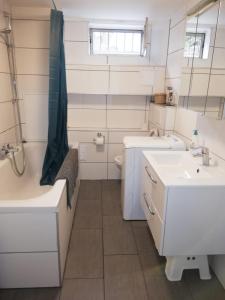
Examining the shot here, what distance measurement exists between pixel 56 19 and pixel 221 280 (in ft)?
9.09

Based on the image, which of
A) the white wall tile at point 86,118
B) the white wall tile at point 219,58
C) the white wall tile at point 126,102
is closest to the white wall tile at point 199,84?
the white wall tile at point 219,58

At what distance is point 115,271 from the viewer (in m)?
1.73

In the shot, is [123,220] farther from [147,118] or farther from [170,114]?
[147,118]

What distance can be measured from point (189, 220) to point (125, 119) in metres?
2.12

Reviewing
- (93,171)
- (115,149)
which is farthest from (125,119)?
(93,171)

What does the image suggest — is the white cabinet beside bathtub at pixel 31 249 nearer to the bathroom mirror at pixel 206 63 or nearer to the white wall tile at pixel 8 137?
the white wall tile at pixel 8 137

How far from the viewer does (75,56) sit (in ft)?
9.78

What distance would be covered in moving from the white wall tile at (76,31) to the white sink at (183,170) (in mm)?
1934

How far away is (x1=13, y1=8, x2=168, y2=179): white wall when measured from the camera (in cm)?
269

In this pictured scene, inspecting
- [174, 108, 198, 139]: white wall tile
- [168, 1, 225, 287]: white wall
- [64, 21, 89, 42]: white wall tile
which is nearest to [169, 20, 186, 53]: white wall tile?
[168, 1, 225, 287]: white wall

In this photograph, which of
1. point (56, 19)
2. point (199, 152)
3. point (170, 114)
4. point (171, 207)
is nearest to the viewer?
point (171, 207)

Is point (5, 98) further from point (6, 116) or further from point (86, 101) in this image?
point (86, 101)

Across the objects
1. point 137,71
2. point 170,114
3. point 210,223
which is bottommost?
point 210,223

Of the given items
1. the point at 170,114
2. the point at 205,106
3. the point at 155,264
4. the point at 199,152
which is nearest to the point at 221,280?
the point at 155,264
